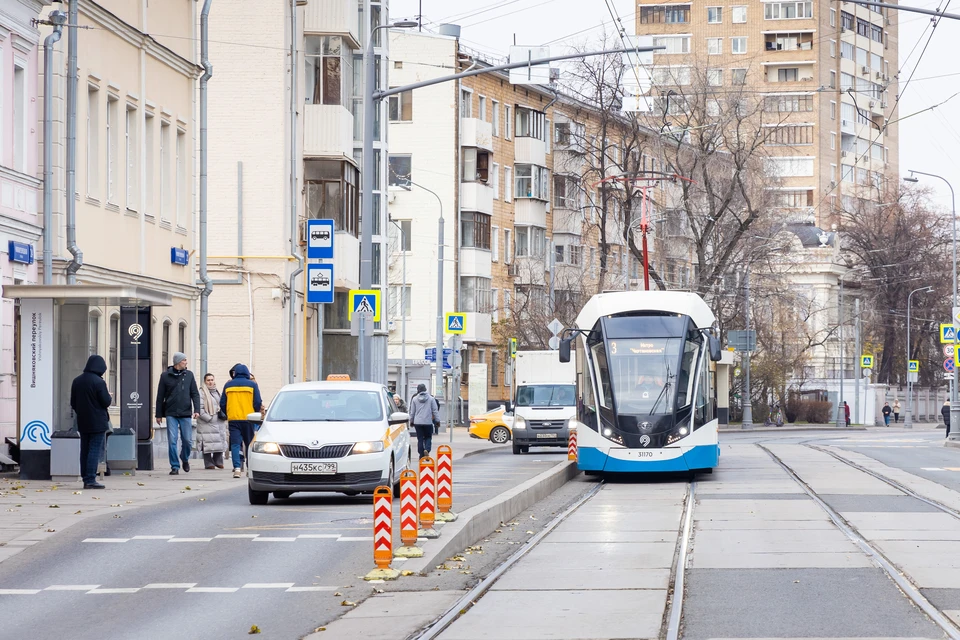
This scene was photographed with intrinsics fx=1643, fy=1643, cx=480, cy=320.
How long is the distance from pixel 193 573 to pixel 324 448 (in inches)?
239

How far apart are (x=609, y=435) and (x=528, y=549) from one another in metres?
11.2

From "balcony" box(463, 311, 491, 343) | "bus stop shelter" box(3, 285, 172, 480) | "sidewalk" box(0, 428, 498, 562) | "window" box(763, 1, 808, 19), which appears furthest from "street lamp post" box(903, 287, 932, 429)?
"bus stop shelter" box(3, 285, 172, 480)

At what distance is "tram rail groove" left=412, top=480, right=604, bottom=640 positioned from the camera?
32.0ft

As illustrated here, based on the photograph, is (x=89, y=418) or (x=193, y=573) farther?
(x=89, y=418)

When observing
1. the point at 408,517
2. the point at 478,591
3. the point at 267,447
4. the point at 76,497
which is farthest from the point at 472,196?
the point at 478,591

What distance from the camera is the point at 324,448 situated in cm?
1880

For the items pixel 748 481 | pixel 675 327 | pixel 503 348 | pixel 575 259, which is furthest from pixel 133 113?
pixel 575 259

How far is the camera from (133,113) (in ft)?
98.5

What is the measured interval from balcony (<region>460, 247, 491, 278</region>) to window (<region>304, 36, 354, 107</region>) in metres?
29.6

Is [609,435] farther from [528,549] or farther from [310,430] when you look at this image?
[528,549]

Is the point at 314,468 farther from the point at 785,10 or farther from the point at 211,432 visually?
the point at 785,10

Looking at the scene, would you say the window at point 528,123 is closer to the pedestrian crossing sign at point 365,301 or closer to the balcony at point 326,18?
the balcony at point 326,18

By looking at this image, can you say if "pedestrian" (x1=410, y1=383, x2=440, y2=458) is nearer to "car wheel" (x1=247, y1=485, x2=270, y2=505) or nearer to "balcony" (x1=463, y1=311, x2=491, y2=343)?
"car wheel" (x1=247, y1=485, x2=270, y2=505)

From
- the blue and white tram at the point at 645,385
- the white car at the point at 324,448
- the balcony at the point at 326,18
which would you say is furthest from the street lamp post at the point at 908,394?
the white car at the point at 324,448
